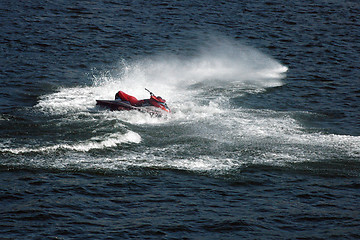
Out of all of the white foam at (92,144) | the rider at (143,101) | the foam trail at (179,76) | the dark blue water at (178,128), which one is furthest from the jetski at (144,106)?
the white foam at (92,144)

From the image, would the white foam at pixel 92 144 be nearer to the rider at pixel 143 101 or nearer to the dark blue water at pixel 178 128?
the dark blue water at pixel 178 128

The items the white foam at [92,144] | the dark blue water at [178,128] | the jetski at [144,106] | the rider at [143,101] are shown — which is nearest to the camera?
the dark blue water at [178,128]

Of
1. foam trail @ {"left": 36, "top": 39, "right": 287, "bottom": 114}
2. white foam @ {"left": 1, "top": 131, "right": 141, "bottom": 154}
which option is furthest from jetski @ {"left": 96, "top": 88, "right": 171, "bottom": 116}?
white foam @ {"left": 1, "top": 131, "right": 141, "bottom": 154}

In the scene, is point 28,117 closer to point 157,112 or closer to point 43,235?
point 157,112

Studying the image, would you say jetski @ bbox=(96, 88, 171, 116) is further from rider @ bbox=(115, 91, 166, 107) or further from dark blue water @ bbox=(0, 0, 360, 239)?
dark blue water @ bbox=(0, 0, 360, 239)

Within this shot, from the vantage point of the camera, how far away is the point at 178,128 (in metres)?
22.6

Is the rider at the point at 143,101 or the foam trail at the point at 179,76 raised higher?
the foam trail at the point at 179,76

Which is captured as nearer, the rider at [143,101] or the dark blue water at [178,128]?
the dark blue water at [178,128]

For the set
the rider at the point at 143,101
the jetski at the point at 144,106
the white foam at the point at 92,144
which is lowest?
the white foam at the point at 92,144

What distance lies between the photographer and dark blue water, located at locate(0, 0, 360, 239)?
15.8 m

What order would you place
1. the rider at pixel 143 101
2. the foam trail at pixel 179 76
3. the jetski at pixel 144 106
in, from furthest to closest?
the foam trail at pixel 179 76 < the rider at pixel 143 101 < the jetski at pixel 144 106

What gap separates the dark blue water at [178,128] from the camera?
15750mm

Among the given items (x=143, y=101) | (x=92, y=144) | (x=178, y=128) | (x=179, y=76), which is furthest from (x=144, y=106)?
(x=179, y=76)

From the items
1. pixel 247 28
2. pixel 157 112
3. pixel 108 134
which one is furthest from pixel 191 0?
pixel 108 134
